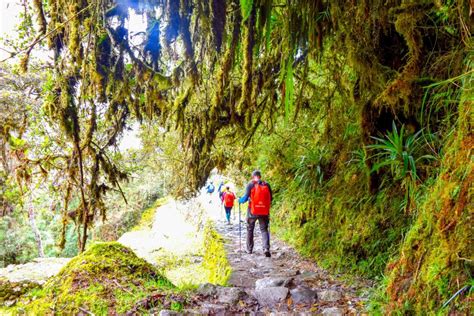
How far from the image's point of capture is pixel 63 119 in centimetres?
358

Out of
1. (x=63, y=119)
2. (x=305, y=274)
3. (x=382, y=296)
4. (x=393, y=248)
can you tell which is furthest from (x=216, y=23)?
(x=305, y=274)

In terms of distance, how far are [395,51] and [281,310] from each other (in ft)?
10.0

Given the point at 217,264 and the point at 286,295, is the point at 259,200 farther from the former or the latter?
the point at 217,264

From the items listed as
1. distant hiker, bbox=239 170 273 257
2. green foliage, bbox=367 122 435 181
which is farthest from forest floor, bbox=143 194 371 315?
green foliage, bbox=367 122 435 181

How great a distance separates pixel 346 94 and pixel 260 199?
2474mm

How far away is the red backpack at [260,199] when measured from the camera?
601cm

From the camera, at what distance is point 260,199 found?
A: 237 inches

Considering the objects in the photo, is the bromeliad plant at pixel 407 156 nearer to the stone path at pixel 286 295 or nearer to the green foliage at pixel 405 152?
the green foliage at pixel 405 152

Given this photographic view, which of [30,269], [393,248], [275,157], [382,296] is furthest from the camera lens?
[30,269]

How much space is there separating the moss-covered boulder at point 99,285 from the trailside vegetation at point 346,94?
371 millimetres

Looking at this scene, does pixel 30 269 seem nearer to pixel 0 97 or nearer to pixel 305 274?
pixel 0 97

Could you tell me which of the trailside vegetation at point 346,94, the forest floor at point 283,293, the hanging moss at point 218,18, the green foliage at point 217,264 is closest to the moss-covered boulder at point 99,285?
the trailside vegetation at point 346,94

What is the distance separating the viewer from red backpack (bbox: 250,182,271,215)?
19.7 ft

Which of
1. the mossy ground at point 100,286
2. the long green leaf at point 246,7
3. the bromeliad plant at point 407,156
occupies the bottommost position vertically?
the mossy ground at point 100,286
